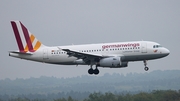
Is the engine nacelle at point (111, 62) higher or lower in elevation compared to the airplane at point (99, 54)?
lower

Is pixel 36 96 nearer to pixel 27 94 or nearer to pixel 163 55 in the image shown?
pixel 27 94

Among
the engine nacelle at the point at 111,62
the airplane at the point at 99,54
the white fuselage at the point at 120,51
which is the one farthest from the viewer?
the white fuselage at the point at 120,51

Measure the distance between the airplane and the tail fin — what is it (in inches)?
6.5

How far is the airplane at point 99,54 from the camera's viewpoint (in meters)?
63.5

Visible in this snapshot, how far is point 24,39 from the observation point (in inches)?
2800

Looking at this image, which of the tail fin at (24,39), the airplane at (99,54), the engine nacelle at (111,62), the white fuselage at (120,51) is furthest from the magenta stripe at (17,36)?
the engine nacelle at (111,62)

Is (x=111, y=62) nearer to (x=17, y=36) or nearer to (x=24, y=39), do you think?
(x=24, y=39)

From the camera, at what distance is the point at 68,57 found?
66.4 metres

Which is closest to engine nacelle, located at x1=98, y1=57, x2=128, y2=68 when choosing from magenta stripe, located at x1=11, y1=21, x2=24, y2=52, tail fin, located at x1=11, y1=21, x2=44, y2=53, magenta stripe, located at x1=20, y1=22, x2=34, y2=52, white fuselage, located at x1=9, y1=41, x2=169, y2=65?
white fuselage, located at x1=9, y1=41, x2=169, y2=65

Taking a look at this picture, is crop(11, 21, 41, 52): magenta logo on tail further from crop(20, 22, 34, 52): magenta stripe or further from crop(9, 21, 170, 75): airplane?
crop(9, 21, 170, 75): airplane

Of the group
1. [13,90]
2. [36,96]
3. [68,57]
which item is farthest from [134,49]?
[13,90]

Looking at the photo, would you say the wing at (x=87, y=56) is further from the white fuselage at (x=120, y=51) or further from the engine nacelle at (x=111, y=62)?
the engine nacelle at (x=111, y=62)

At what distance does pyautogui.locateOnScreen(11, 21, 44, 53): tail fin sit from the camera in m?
70.0

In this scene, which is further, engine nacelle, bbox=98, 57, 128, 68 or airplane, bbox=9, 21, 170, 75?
airplane, bbox=9, 21, 170, 75
